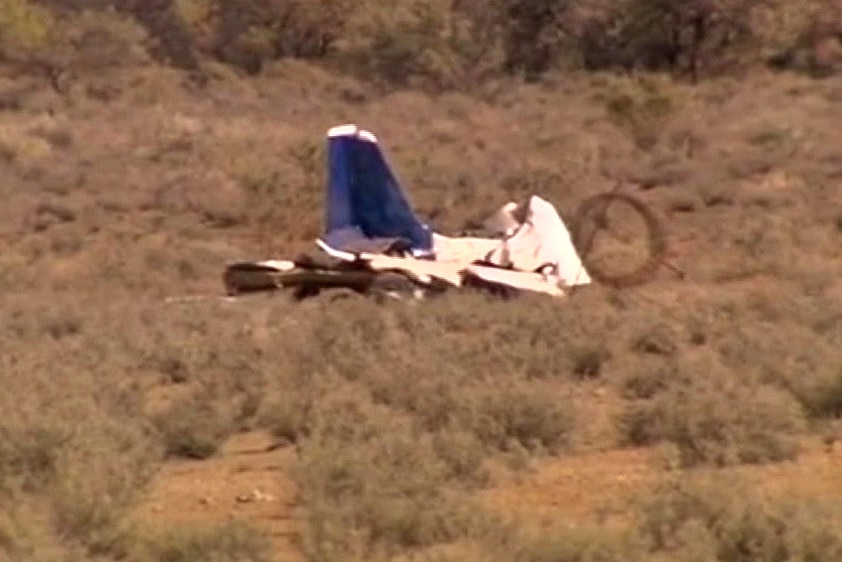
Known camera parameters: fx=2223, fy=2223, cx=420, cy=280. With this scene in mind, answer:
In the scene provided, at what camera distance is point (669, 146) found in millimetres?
37406

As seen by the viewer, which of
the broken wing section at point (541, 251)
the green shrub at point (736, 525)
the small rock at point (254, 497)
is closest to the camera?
the green shrub at point (736, 525)

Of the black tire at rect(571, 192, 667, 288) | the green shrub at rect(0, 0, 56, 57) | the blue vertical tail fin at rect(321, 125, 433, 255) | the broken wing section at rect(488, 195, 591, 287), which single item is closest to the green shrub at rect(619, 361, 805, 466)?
the broken wing section at rect(488, 195, 591, 287)

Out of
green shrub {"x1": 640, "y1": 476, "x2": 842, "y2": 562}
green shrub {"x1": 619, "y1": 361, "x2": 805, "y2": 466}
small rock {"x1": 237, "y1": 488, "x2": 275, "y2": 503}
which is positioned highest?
green shrub {"x1": 640, "y1": 476, "x2": 842, "y2": 562}

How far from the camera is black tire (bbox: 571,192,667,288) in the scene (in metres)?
21.5

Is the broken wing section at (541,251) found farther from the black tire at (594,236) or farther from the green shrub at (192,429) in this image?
the green shrub at (192,429)

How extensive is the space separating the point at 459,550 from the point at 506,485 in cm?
276

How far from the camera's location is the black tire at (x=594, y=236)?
21484 millimetres

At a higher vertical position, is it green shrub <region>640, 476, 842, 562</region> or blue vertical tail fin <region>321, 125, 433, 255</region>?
green shrub <region>640, 476, 842, 562</region>

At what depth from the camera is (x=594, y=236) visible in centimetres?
2400

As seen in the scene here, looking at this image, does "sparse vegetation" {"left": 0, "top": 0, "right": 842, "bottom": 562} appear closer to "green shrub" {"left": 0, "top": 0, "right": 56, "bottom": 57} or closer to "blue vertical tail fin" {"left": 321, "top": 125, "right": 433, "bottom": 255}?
"blue vertical tail fin" {"left": 321, "top": 125, "right": 433, "bottom": 255}

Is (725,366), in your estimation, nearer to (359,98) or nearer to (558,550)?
(558,550)

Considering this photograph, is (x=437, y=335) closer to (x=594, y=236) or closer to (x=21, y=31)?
(x=594, y=236)

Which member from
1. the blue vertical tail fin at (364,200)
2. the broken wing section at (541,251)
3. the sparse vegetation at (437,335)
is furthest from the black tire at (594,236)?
the blue vertical tail fin at (364,200)

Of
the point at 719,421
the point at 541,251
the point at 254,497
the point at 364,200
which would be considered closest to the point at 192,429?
the point at 254,497
